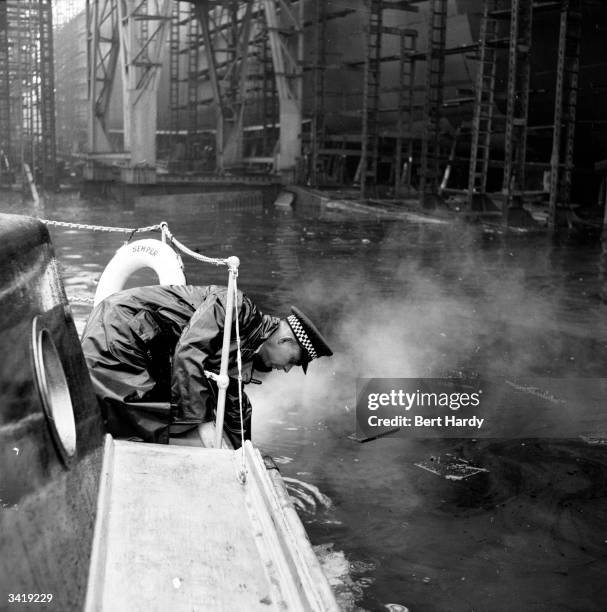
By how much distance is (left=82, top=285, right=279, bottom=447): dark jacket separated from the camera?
11.6 feet

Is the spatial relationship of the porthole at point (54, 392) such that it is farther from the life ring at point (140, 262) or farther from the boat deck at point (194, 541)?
the life ring at point (140, 262)

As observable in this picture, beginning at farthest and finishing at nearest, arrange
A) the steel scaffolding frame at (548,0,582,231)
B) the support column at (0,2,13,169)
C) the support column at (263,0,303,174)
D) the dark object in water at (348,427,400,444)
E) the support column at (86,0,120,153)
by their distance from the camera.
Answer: the support column at (0,2,13,169) → the support column at (86,0,120,153) → the support column at (263,0,303,174) → the steel scaffolding frame at (548,0,582,231) → the dark object in water at (348,427,400,444)

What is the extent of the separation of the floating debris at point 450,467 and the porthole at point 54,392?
270 centimetres

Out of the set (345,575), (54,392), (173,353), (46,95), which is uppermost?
(46,95)

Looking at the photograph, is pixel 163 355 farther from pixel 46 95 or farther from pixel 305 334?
pixel 46 95

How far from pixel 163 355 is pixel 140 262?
1.98 meters

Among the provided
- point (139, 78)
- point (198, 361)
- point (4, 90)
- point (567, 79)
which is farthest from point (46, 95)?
point (198, 361)

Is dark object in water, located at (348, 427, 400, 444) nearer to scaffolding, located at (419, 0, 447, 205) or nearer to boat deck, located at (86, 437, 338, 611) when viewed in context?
boat deck, located at (86, 437, 338, 611)

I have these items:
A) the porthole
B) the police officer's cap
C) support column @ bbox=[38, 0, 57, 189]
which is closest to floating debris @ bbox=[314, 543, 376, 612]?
the police officer's cap

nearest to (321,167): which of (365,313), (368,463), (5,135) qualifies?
(5,135)

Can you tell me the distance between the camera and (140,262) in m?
5.88

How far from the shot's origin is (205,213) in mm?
21547

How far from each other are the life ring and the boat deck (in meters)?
2.81

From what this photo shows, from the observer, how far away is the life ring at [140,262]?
568 cm
